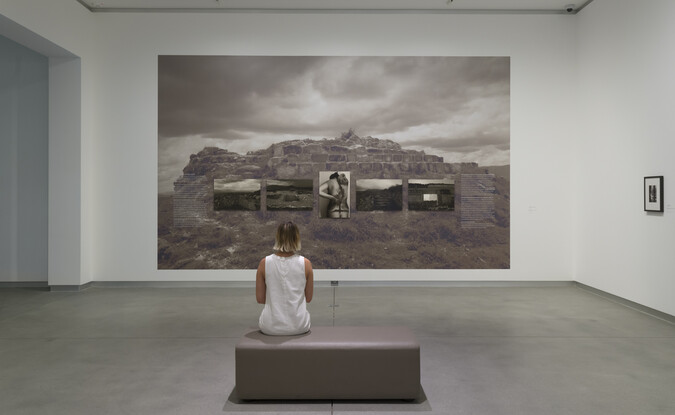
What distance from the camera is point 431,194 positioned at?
15102 millimetres

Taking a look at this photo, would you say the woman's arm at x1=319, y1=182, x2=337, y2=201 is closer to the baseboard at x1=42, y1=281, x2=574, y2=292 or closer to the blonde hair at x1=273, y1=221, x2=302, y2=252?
the baseboard at x1=42, y1=281, x2=574, y2=292

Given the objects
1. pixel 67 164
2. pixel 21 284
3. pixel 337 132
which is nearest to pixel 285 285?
pixel 337 132

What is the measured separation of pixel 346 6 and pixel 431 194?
5.84 meters

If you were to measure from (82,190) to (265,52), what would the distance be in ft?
20.8

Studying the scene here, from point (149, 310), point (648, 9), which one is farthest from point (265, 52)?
point (648, 9)

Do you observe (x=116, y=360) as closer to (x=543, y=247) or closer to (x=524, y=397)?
(x=524, y=397)

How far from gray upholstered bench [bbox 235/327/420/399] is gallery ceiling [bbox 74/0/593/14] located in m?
11.2

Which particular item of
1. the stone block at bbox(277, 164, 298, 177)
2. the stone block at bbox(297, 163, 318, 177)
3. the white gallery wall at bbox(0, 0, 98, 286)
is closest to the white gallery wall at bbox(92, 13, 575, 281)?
the white gallery wall at bbox(0, 0, 98, 286)

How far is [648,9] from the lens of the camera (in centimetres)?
1151

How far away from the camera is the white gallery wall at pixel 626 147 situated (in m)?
10.9

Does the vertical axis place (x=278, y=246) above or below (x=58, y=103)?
below

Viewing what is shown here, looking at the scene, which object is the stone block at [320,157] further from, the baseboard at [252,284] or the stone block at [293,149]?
the baseboard at [252,284]

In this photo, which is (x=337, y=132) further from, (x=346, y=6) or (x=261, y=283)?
(x=261, y=283)

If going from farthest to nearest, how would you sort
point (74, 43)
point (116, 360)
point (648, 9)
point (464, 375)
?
point (74, 43) → point (648, 9) → point (116, 360) → point (464, 375)
